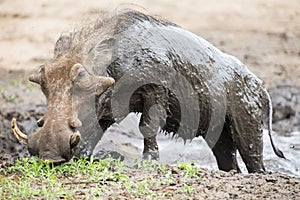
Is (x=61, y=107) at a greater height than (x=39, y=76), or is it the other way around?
(x=39, y=76)

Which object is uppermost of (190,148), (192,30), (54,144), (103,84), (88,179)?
(103,84)

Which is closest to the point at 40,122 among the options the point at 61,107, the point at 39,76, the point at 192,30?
the point at 61,107

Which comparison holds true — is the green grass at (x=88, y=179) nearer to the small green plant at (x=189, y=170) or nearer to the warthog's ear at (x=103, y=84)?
the small green plant at (x=189, y=170)

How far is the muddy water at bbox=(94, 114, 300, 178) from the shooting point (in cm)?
825

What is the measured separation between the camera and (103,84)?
5.94m

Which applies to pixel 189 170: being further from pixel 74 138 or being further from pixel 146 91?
pixel 146 91

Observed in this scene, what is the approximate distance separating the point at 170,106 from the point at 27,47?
6272mm

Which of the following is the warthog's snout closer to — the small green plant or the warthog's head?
the warthog's head

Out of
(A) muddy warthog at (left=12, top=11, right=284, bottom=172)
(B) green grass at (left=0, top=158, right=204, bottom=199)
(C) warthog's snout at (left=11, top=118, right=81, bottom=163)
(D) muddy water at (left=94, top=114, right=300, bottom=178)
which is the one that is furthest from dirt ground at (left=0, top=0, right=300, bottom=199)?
(C) warthog's snout at (left=11, top=118, right=81, bottom=163)

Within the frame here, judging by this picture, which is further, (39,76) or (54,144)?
(39,76)

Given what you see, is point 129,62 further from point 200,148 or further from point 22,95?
point 22,95

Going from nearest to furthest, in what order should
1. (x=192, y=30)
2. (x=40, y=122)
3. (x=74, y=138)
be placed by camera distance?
(x=74, y=138) < (x=40, y=122) < (x=192, y=30)

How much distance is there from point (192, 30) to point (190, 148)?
15.2 ft

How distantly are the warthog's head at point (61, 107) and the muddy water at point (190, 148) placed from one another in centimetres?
171
